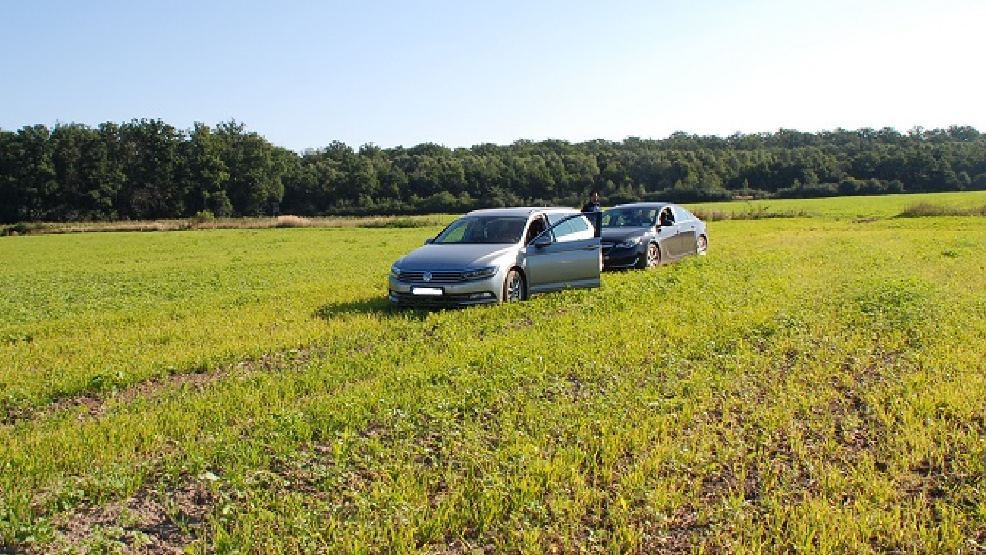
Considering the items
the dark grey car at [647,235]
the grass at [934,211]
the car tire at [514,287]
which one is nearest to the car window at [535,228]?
the car tire at [514,287]

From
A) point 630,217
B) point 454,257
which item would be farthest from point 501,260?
point 630,217

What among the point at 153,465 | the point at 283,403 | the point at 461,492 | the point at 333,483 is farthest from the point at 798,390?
the point at 153,465

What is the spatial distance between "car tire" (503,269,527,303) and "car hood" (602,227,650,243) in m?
5.57

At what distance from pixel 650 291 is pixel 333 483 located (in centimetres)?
902

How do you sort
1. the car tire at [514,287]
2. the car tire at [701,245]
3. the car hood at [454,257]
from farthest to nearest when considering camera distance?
the car tire at [701,245], the car tire at [514,287], the car hood at [454,257]

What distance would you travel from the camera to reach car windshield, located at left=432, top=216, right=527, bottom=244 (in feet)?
41.8

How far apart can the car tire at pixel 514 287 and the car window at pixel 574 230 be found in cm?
113

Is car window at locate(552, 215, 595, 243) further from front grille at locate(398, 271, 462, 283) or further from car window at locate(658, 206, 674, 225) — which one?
car window at locate(658, 206, 674, 225)

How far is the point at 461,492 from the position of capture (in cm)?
444

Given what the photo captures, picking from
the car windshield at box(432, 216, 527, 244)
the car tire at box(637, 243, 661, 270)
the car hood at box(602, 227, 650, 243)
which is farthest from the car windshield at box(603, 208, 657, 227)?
the car windshield at box(432, 216, 527, 244)

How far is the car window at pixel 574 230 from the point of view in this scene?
1302 centimetres

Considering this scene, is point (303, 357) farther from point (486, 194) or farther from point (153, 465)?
point (486, 194)

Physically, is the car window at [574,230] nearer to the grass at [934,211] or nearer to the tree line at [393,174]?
the grass at [934,211]

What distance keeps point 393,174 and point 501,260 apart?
95.5 metres
